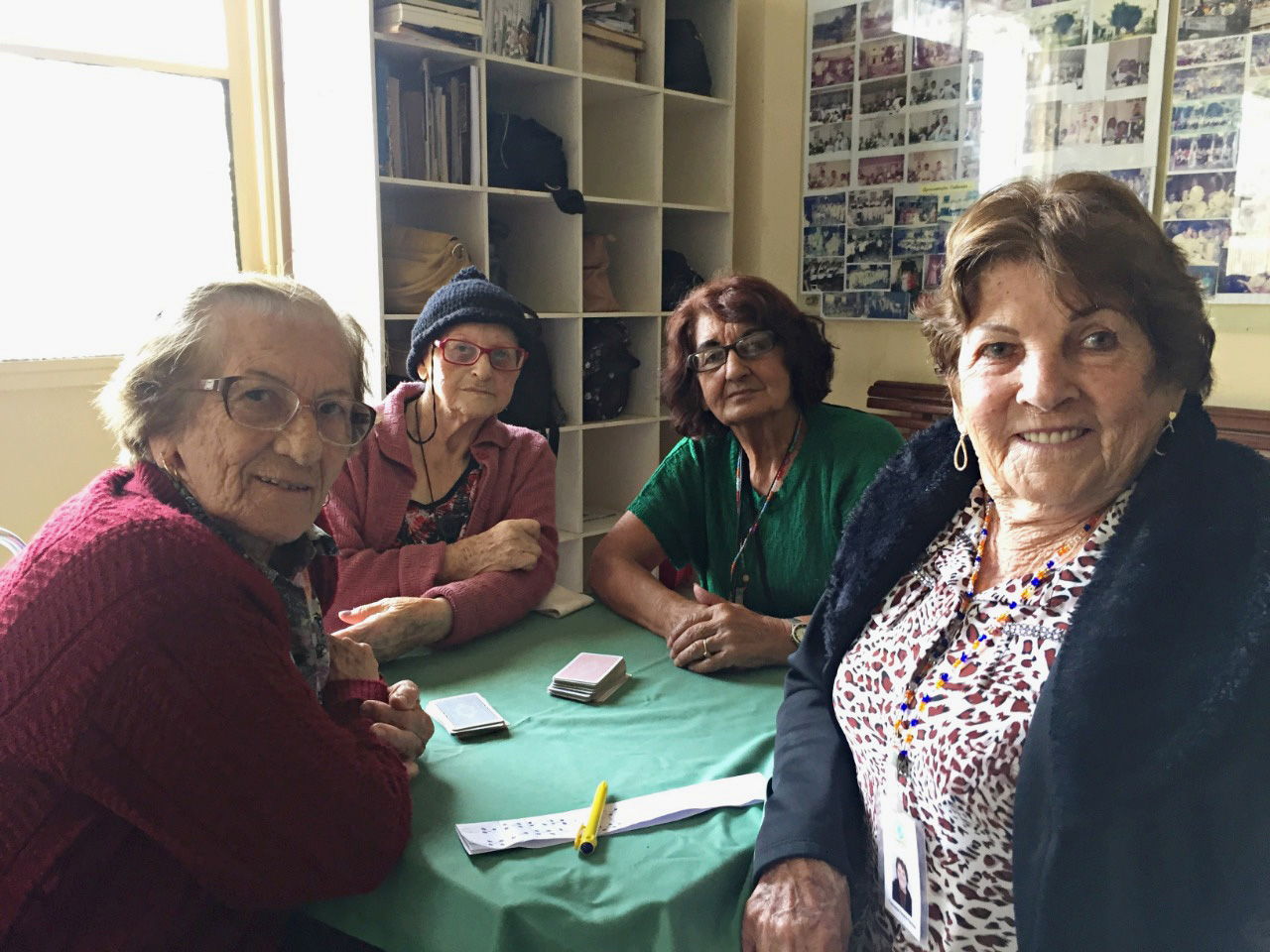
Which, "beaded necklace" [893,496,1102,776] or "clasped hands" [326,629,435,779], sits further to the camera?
"clasped hands" [326,629,435,779]

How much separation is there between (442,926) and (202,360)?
68 cm

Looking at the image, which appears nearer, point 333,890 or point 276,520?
point 333,890

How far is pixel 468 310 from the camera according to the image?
204 centimetres

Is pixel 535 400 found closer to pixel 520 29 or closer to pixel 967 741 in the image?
pixel 520 29

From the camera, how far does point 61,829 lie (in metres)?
0.92

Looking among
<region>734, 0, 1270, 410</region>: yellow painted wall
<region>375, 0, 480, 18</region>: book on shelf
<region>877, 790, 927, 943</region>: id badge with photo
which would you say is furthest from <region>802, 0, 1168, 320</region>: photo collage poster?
<region>877, 790, 927, 943</region>: id badge with photo

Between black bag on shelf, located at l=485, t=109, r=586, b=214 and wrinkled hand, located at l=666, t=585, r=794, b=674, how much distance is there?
1.94 meters

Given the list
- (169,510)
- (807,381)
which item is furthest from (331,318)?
(807,381)

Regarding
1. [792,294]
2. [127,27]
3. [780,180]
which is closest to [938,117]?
[780,180]

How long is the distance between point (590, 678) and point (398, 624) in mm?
351

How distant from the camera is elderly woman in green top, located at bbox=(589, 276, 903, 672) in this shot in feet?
6.34

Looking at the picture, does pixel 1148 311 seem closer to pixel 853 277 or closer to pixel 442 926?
pixel 442 926

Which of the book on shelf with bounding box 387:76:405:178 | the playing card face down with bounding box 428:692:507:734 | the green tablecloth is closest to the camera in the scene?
the green tablecloth

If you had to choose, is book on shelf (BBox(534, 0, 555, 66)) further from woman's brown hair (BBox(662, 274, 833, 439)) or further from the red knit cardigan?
the red knit cardigan
